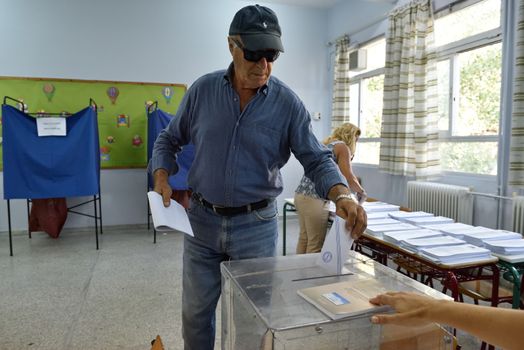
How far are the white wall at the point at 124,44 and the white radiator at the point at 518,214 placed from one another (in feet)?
10.2

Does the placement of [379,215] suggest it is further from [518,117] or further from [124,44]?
[124,44]

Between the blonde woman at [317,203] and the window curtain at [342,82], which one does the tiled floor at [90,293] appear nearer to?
the blonde woman at [317,203]

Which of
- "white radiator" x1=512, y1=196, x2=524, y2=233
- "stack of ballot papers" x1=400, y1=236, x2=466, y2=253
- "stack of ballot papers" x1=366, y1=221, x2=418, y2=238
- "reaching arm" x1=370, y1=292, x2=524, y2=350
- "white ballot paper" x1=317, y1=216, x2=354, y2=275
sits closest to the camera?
"reaching arm" x1=370, y1=292, x2=524, y2=350

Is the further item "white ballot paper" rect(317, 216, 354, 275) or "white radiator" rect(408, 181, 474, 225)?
"white radiator" rect(408, 181, 474, 225)

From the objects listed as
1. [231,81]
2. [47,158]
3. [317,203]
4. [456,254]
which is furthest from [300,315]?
[47,158]

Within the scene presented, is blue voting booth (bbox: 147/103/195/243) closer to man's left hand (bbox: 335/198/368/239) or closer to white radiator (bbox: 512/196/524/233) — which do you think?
white radiator (bbox: 512/196/524/233)

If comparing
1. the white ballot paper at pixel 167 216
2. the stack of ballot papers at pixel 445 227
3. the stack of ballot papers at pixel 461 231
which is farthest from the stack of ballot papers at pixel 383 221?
the white ballot paper at pixel 167 216

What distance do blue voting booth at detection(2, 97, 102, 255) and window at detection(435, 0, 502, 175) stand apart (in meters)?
3.34

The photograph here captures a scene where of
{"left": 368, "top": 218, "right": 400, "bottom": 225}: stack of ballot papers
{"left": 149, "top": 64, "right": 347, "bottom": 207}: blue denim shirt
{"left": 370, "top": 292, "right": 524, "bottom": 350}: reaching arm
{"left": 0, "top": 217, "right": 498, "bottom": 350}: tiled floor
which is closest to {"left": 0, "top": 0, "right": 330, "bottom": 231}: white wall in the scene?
{"left": 0, "top": 217, "right": 498, "bottom": 350}: tiled floor

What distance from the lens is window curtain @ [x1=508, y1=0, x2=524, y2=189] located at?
253 centimetres

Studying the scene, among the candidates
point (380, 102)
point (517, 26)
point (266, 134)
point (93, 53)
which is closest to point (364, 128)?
point (380, 102)

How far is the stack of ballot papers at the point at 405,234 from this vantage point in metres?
1.93

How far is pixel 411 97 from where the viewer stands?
357 centimetres

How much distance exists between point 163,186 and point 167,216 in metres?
0.19
